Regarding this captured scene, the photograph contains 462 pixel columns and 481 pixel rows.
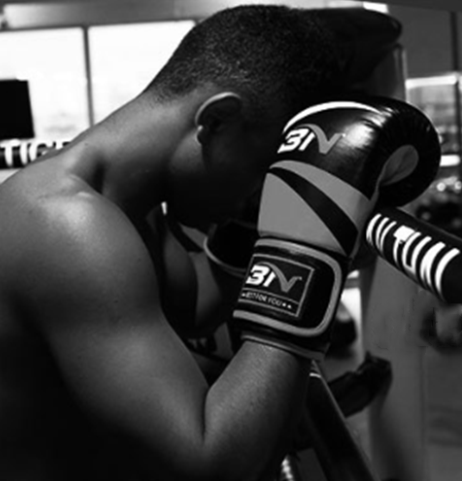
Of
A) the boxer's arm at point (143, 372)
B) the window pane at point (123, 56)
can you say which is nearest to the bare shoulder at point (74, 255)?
the boxer's arm at point (143, 372)

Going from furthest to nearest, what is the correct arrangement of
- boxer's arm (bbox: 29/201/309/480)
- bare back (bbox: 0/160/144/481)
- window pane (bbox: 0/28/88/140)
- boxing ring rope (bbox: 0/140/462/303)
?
window pane (bbox: 0/28/88/140)
bare back (bbox: 0/160/144/481)
boxer's arm (bbox: 29/201/309/480)
boxing ring rope (bbox: 0/140/462/303)

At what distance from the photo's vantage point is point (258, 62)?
1175 mm

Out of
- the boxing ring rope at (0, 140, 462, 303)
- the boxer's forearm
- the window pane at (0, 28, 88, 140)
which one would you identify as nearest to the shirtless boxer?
the boxer's forearm

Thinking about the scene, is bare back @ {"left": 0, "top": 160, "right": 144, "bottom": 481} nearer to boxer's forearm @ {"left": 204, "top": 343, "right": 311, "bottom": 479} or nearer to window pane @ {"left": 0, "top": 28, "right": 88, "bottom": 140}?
boxer's forearm @ {"left": 204, "top": 343, "right": 311, "bottom": 479}

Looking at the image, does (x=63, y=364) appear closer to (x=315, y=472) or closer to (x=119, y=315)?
(x=119, y=315)

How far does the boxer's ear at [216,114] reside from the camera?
45.5 inches

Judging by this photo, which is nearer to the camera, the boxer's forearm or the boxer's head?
the boxer's forearm

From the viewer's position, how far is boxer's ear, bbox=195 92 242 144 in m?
1.16

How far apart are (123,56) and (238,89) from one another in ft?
20.4

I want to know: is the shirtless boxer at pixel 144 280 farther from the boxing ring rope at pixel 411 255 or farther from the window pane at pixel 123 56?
the window pane at pixel 123 56

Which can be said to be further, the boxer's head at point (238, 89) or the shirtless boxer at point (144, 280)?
the boxer's head at point (238, 89)

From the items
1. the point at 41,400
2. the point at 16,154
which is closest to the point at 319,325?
the point at 41,400

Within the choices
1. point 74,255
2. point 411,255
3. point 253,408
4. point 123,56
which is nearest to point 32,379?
point 74,255

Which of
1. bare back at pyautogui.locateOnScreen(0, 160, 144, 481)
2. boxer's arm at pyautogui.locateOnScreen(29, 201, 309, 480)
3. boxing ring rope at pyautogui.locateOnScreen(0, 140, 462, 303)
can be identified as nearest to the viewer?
boxing ring rope at pyautogui.locateOnScreen(0, 140, 462, 303)
